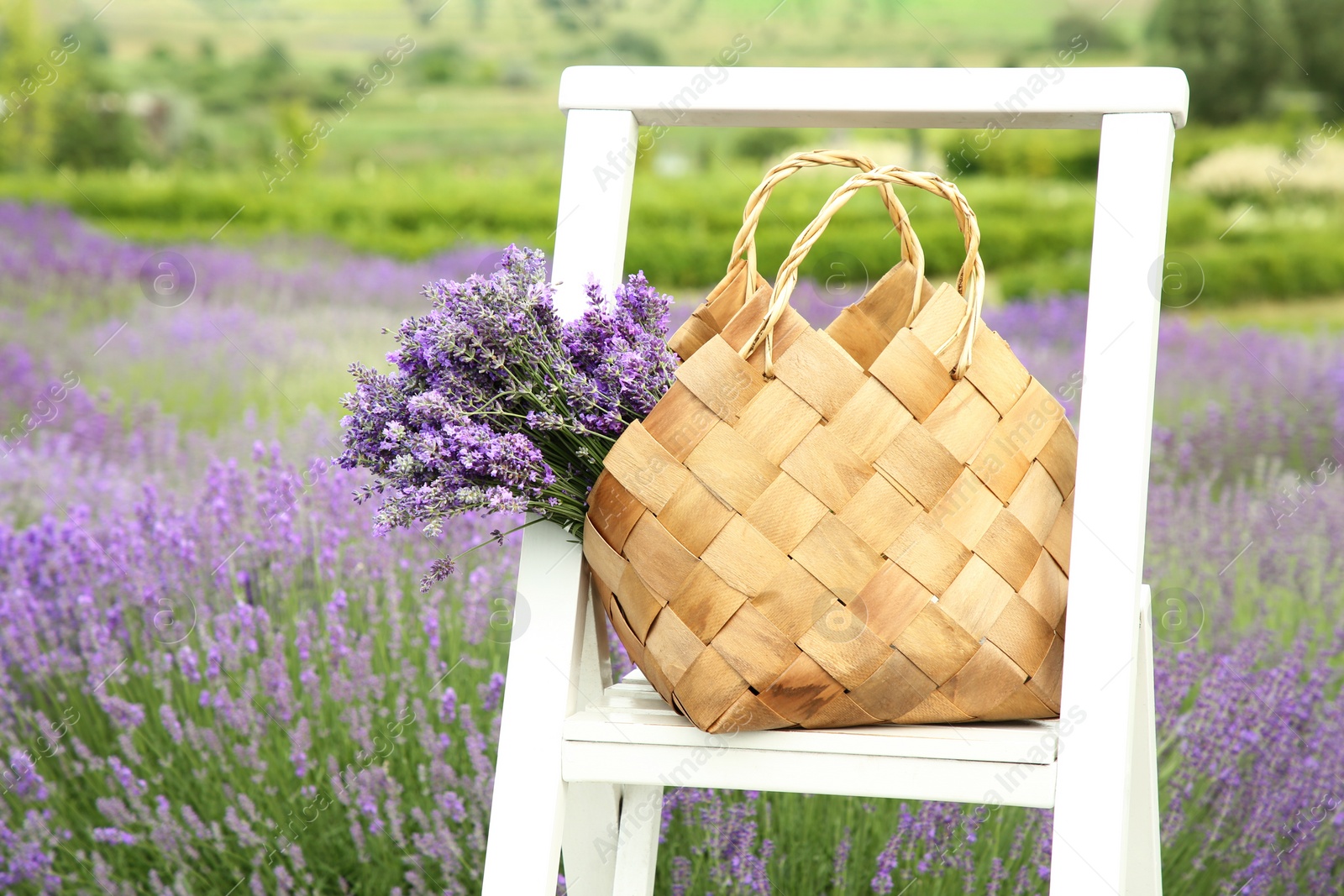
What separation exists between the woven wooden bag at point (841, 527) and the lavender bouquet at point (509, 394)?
57mm

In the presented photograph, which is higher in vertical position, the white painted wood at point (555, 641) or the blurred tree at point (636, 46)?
the blurred tree at point (636, 46)

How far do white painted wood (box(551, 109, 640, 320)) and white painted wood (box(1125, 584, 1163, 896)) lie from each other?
Result: 23.8 inches

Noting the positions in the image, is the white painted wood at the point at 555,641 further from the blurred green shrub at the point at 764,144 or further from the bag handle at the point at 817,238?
the blurred green shrub at the point at 764,144

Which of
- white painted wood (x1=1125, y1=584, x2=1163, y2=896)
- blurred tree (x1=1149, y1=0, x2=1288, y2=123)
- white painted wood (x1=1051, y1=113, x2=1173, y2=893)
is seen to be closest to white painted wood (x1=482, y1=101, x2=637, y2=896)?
white painted wood (x1=1051, y1=113, x2=1173, y2=893)

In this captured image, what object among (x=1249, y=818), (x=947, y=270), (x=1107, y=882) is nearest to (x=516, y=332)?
(x=1107, y=882)

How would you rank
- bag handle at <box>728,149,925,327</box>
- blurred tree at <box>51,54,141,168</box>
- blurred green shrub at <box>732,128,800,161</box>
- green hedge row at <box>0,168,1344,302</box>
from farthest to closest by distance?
blurred green shrub at <box>732,128,800,161</box> → blurred tree at <box>51,54,141,168</box> → green hedge row at <box>0,168,1344,302</box> → bag handle at <box>728,149,925,327</box>

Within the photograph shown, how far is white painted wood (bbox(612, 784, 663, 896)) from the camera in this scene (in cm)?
120

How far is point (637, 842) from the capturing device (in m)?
1.21

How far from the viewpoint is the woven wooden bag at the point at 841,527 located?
0.89 meters

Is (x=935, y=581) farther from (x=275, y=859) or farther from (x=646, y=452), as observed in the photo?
(x=275, y=859)

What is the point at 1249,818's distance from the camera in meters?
1.67

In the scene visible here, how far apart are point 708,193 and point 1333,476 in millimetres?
2804

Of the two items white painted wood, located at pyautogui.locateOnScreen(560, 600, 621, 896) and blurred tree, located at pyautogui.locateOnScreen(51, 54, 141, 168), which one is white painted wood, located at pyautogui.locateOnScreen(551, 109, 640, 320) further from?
blurred tree, located at pyautogui.locateOnScreen(51, 54, 141, 168)

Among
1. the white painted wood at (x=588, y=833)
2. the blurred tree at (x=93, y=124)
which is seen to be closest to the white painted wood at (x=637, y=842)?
the white painted wood at (x=588, y=833)
